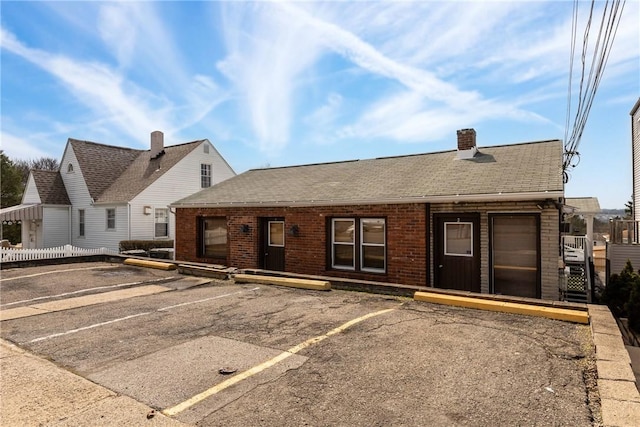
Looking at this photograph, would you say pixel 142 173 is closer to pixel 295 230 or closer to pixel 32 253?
pixel 32 253

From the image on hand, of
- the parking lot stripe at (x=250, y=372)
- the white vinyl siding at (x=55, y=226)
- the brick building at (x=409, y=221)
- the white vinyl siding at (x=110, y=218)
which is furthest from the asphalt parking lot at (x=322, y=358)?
the white vinyl siding at (x=55, y=226)

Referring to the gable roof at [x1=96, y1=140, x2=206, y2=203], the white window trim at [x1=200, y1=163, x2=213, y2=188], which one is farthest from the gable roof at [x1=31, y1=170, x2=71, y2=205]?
the white window trim at [x1=200, y1=163, x2=213, y2=188]

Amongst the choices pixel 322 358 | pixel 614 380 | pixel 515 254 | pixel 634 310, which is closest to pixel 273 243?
pixel 515 254

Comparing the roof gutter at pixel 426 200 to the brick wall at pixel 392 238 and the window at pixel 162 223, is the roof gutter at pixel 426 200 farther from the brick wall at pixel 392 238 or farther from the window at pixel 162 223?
the window at pixel 162 223

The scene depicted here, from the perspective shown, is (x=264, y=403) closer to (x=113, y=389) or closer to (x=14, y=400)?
(x=113, y=389)

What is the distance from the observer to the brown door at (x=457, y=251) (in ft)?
31.7

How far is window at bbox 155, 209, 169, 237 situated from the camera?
23641mm

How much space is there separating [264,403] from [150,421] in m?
1.10

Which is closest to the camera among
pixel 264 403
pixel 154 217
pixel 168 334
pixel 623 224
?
pixel 264 403

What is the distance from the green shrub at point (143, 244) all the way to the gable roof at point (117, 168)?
2.52 metres

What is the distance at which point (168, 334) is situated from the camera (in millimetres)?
6484

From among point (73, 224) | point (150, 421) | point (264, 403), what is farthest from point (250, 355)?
point (73, 224)

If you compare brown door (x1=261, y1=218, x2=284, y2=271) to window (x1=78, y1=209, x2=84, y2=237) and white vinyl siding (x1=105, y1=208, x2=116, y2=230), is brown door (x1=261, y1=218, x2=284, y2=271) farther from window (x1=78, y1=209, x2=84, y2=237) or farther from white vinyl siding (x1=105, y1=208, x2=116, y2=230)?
window (x1=78, y1=209, x2=84, y2=237)

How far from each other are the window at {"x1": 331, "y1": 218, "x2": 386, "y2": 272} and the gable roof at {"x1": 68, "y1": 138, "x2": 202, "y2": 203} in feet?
50.6
